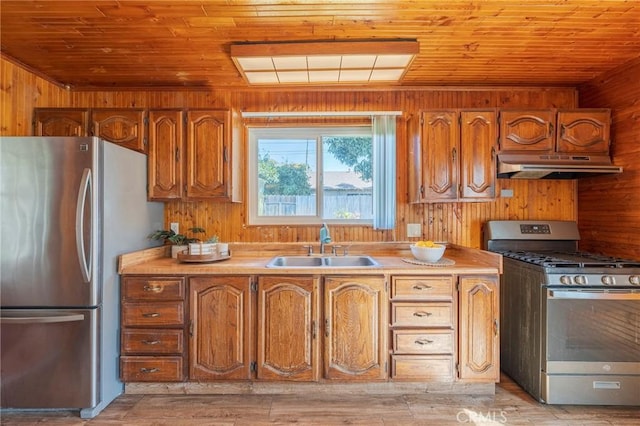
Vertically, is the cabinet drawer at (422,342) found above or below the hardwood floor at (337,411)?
above

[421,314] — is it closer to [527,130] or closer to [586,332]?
[586,332]

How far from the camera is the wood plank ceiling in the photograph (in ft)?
5.95

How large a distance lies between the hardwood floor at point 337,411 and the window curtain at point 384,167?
1.37 metres

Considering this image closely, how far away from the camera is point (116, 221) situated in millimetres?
2180

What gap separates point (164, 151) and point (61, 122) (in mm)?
854

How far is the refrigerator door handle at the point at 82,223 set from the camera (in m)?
1.97

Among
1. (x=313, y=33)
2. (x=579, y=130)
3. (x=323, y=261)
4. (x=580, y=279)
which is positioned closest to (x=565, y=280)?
(x=580, y=279)

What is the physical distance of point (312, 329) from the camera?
2189 mm

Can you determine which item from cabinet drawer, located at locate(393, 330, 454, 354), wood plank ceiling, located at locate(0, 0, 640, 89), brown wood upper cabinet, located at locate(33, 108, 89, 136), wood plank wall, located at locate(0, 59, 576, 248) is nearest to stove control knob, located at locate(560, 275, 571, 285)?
cabinet drawer, located at locate(393, 330, 454, 354)

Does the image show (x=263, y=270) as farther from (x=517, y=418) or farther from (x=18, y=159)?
(x=517, y=418)

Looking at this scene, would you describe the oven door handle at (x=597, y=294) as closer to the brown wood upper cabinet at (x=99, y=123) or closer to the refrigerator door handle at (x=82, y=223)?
the refrigerator door handle at (x=82, y=223)

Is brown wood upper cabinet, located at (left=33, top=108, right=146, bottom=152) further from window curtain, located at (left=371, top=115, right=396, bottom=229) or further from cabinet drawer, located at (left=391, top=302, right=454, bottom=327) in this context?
cabinet drawer, located at (left=391, top=302, right=454, bottom=327)

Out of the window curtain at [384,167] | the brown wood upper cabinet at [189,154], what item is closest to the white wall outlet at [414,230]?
the window curtain at [384,167]

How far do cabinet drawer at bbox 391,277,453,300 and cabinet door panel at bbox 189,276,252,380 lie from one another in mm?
1018
